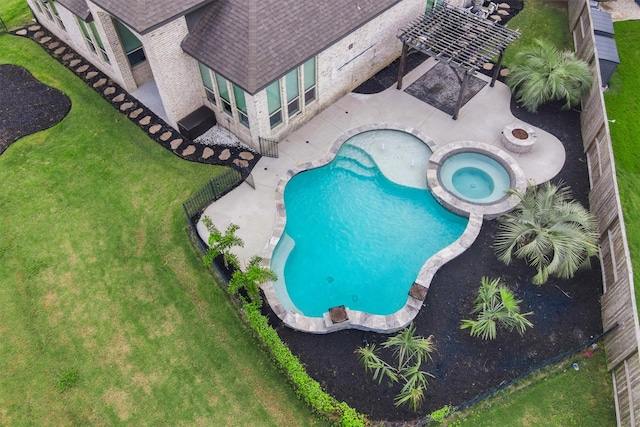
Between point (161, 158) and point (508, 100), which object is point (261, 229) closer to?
point (161, 158)

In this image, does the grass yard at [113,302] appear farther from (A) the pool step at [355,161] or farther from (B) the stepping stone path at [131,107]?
(A) the pool step at [355,161]

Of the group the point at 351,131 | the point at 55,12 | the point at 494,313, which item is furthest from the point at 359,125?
the point at 55,12

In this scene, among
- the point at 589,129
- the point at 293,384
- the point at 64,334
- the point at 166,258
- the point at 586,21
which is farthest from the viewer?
the point at 586,21

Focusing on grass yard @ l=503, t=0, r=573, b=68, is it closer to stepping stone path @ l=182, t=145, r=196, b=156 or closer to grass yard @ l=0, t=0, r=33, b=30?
stepping stone path @ l=182, t=145, r=196, b=156

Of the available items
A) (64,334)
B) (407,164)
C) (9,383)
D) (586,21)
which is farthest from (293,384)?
(586,21)

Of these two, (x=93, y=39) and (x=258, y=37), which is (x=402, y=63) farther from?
(x=93, y=39)

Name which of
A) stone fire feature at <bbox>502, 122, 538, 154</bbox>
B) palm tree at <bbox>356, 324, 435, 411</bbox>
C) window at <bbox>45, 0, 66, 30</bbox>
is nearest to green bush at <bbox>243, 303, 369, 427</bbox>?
palm tree at <bbox>356, 324, 435, 411</bbox>
